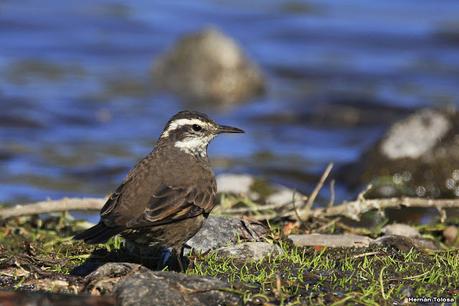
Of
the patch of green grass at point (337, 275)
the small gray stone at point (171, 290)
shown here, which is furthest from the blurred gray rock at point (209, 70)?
the small gray stone at point (171, 290)

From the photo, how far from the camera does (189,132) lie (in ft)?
29.7

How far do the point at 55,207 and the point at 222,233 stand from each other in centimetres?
217

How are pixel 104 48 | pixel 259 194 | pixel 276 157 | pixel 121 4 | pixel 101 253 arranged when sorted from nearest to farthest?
pixel 101 253 < pixel 259 194 < pixel 276 157 < pixel 104 48 < pixel 121 4

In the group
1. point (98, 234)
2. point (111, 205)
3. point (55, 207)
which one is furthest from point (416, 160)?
point (98, 234)

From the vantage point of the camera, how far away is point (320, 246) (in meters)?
9.01

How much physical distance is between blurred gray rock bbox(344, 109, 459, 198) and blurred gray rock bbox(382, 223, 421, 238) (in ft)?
13.6

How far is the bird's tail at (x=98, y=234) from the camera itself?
748 centimetres

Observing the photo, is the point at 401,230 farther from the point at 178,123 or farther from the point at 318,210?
the point at 178,123

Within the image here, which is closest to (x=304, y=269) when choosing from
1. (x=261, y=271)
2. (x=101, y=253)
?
(x=261, y=271)

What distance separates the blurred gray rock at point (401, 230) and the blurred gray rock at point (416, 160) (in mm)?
4132

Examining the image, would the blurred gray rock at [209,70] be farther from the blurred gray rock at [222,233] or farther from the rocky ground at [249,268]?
the blurred gray rock at [222,233]

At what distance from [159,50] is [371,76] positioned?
5832 millimetres

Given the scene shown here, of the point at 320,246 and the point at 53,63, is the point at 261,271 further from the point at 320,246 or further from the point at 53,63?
the point at 53,63

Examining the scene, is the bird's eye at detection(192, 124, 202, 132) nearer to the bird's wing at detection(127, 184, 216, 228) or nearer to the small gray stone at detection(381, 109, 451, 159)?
the bird's wing at detection(127, 184, 216, 228)
